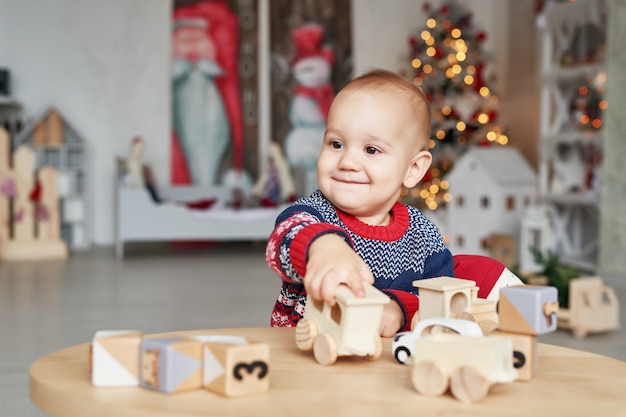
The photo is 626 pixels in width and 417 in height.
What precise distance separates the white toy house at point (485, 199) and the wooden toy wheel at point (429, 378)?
17.5 ft

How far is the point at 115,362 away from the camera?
2.58ft

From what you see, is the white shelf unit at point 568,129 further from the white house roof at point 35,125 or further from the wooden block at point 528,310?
the wooden block at point 528,310

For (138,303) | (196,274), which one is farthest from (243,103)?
(138,303)

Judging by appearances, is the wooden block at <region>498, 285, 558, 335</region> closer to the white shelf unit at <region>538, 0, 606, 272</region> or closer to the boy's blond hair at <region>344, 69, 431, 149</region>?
the boy's blond hair at <region>344, 69, 431, 149</region>

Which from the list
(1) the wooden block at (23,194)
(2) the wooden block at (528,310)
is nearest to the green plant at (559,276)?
(2) the wooden block at (528,310)

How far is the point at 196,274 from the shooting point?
535 centimetres

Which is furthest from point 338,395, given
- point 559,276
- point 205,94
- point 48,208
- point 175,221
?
point 205,94

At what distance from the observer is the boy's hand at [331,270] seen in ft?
2.86

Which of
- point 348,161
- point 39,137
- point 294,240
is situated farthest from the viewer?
point 39,137

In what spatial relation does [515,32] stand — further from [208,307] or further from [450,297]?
[450,297]

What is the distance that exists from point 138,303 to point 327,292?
3.44 meters

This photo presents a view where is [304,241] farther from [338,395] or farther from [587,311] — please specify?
[587,311]

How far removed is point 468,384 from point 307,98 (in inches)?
278

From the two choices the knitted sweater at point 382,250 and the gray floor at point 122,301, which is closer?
the knitted sweater at point 382,250
